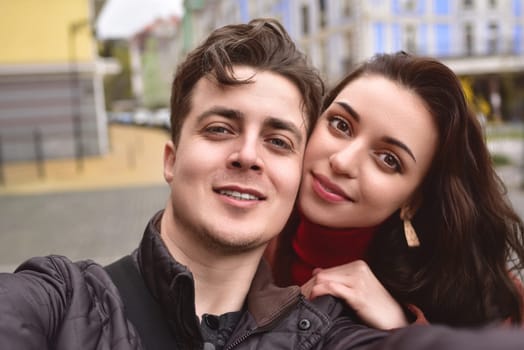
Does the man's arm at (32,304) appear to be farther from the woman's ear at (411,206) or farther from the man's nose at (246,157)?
the woman's ear at (411,206)

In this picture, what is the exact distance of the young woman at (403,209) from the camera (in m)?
1.96

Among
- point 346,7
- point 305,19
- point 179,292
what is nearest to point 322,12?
point 346,7

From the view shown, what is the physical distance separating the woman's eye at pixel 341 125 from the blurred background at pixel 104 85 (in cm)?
33

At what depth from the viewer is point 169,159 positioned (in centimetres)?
195

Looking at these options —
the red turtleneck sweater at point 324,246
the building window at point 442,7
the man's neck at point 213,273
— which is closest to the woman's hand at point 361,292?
the red turtleneck sweater at point 324,246

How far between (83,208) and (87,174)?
4.36m

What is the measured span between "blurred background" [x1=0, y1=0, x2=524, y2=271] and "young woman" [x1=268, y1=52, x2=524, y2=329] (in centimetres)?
32

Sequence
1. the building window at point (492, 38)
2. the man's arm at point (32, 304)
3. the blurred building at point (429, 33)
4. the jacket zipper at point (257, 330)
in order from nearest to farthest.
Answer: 1. the man's arm at point (32, 304)
2. the jacket zipper at point (257, 330)
3. the blurred building at point (429, 33)
4. the building window at point (492, 38)

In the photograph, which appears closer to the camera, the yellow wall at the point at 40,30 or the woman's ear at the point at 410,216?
the woman's ear at the point at 410,216

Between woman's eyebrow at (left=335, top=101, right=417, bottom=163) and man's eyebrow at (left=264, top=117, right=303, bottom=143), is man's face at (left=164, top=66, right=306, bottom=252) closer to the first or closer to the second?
man's eyebrow at (left=264, top=117, right=303, bottom=143)

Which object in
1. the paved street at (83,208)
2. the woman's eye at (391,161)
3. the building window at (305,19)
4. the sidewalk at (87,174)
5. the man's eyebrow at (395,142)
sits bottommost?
the sidewalk at (87,174)

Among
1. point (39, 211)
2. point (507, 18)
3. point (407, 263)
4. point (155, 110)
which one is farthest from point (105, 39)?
point (507, 18)

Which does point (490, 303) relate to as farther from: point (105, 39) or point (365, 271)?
point (105, 39)

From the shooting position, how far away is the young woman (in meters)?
1.96
